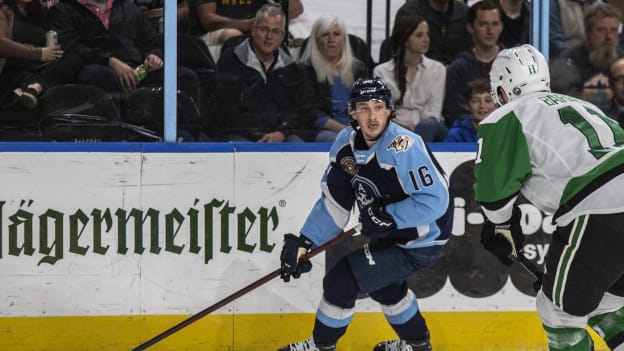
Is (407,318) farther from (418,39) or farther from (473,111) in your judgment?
(418,39)

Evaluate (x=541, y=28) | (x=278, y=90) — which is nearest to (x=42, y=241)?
(x=278, y=90)

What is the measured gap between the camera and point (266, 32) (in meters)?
4.31

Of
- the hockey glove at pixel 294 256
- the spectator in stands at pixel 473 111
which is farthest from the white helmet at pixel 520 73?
the spectator in stands at pixel 473 111

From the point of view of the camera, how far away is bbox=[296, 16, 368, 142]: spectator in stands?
14.3ft

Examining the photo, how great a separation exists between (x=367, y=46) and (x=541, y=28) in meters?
0.79

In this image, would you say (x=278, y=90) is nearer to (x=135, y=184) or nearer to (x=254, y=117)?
(x=254, y=117)

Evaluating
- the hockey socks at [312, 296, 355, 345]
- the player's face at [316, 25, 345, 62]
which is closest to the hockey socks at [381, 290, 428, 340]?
the hockey socks at [312, 296, 355, 345]

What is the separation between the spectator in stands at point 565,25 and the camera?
4418 millimetres

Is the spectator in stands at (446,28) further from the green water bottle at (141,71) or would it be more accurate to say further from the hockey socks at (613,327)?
the hockey socks at (613,327)

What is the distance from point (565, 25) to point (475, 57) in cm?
44

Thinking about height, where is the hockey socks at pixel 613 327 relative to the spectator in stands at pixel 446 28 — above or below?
below

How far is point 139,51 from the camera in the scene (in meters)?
4.18

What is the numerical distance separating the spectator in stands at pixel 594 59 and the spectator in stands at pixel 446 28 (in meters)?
0.47

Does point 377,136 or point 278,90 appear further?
point 278,90
